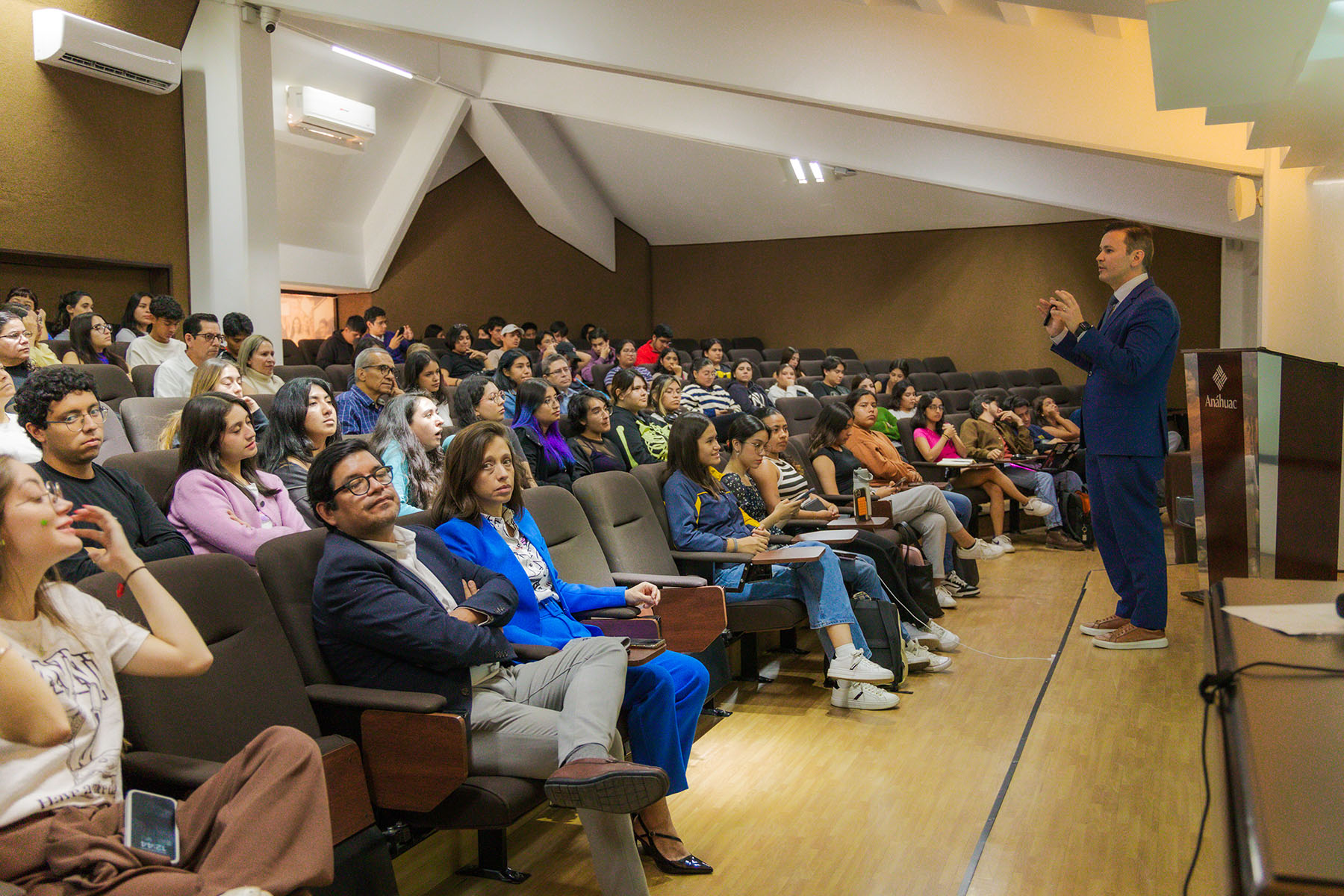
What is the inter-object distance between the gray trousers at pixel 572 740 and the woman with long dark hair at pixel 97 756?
479mm

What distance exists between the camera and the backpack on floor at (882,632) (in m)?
3.31

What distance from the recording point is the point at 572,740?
1.83 m

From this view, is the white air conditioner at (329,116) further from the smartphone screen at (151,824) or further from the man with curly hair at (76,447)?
the smartphone screen at (151,824)

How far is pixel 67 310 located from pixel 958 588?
4841 mm

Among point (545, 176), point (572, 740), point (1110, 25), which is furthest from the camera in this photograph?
point (545, 176)

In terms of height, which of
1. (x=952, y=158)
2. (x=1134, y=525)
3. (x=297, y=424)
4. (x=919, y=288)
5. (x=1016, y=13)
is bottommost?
(x=1134, y=525)

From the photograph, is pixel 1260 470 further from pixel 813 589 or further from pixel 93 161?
pixel 93 161

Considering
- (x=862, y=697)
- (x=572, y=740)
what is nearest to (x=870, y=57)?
(x=862, y=697)

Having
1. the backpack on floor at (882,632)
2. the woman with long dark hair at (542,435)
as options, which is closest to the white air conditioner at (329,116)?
the woman with long dark hair at (542,435)

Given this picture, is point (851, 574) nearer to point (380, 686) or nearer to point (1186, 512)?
point (1186, 512)


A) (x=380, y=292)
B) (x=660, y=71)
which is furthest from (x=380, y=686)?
(x=380, y=292)

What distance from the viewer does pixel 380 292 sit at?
9.60 metres

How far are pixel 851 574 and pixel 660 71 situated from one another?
11.1 ft

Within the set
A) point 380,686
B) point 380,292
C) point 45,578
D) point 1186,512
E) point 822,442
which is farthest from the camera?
point 380,292
